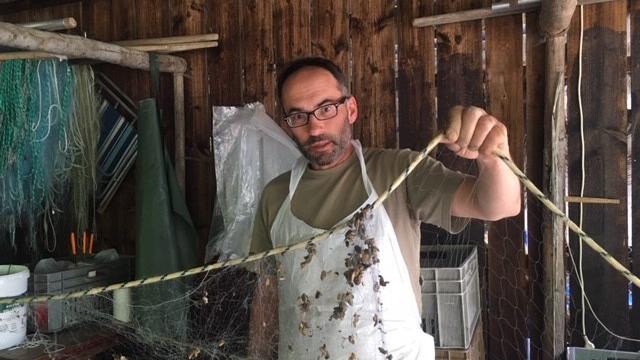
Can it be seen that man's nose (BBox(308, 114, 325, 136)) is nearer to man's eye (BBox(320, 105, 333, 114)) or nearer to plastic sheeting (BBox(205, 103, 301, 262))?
man's eye (BBox(320, 105, 333, 114))

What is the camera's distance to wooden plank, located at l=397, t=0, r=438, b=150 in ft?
8.18

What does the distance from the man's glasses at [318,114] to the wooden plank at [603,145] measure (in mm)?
1240

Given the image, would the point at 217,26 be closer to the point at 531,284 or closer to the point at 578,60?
the point at 578,60

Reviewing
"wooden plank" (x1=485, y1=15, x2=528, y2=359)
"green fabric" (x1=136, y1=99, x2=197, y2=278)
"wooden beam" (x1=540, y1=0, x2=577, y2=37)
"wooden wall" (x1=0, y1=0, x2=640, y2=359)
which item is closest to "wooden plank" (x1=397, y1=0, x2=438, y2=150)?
→ "wooden wall" (x1=0, y1=0, x2=640, y2=359)

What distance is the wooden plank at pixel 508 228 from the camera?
2346 mm

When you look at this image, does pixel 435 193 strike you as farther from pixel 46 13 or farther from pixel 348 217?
pixel 46 13

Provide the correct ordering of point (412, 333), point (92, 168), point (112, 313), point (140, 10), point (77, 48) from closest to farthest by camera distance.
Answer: point (412, 333), point (77, 48), point (112, 313), point (92, 168), point (140, 10)

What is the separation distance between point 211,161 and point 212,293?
2.94 feet

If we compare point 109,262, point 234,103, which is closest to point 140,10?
point 234,103

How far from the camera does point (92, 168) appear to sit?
2885mm

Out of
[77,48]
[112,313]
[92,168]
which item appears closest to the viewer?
[77,48]

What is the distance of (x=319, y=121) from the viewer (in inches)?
65.2

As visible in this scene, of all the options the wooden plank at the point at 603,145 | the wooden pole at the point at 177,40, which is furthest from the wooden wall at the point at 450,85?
the wooden pole at the point at 177,40

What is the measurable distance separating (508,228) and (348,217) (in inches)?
47.6
